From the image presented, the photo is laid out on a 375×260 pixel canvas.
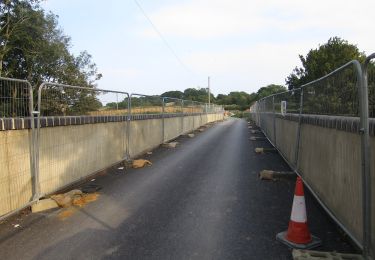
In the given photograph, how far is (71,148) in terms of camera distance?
7902 millimetres

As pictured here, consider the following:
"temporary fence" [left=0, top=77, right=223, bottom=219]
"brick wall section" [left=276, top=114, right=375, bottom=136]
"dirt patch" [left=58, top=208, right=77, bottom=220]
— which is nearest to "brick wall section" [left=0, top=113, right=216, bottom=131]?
"temporary fence" [left=0, top=77, right=223, bottom=219]

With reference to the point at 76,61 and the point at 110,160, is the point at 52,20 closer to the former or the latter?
the point at 76,61

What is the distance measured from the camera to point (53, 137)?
7.12 m

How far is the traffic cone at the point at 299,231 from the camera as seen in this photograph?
464 centimetres

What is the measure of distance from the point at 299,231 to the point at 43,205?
3.95 meters

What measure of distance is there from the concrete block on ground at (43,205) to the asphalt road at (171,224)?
6.9 inches

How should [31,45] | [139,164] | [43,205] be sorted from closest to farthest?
[43,205]
[139,164]
[31,45]

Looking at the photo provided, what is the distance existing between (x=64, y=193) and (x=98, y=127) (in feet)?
8.14

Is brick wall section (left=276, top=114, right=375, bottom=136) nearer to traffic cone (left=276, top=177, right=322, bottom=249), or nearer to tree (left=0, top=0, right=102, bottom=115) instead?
traffic cone (left=276, top=177, right=322, bottom=249)

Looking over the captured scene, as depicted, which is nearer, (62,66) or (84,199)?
(84,199)

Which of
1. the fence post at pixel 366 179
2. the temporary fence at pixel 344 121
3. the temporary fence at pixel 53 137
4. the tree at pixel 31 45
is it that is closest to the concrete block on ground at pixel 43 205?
the temporary fence at pixel 53 137

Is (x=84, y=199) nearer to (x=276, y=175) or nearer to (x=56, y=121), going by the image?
(x=56, y=121)

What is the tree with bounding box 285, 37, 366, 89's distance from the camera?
167ft

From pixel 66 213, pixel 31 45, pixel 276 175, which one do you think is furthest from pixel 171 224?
pixel 31 45
